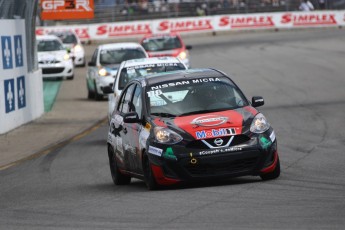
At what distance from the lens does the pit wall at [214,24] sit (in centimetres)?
5722

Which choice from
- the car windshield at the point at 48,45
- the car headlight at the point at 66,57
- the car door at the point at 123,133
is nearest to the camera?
the car door at the point at 123,133

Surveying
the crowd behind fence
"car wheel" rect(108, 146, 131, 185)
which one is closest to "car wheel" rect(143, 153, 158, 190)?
"car wheel" rect(108, 146, 131, 185)

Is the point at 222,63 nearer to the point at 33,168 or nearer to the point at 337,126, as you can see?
the point at 337,126

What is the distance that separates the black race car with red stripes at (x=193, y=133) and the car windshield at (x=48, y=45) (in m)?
24.6

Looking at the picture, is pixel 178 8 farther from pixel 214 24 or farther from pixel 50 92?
pixel 50 92

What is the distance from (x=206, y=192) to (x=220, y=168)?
0.41 meters

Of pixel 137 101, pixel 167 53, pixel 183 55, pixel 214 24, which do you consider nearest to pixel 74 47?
pixel 167 53

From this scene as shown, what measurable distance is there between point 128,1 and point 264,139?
49227 mm

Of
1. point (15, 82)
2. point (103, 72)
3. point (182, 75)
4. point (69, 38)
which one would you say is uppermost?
point (182, 75)

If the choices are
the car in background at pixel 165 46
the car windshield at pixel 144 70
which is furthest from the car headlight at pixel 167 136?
the car in background at pixel 165 46

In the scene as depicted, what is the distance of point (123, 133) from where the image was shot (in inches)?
503

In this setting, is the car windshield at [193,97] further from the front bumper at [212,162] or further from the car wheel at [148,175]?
the front bumper at [212,162]

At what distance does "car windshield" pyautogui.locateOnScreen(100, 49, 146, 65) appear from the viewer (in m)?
28.5

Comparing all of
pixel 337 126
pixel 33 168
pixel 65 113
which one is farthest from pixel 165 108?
pixel 65 113
